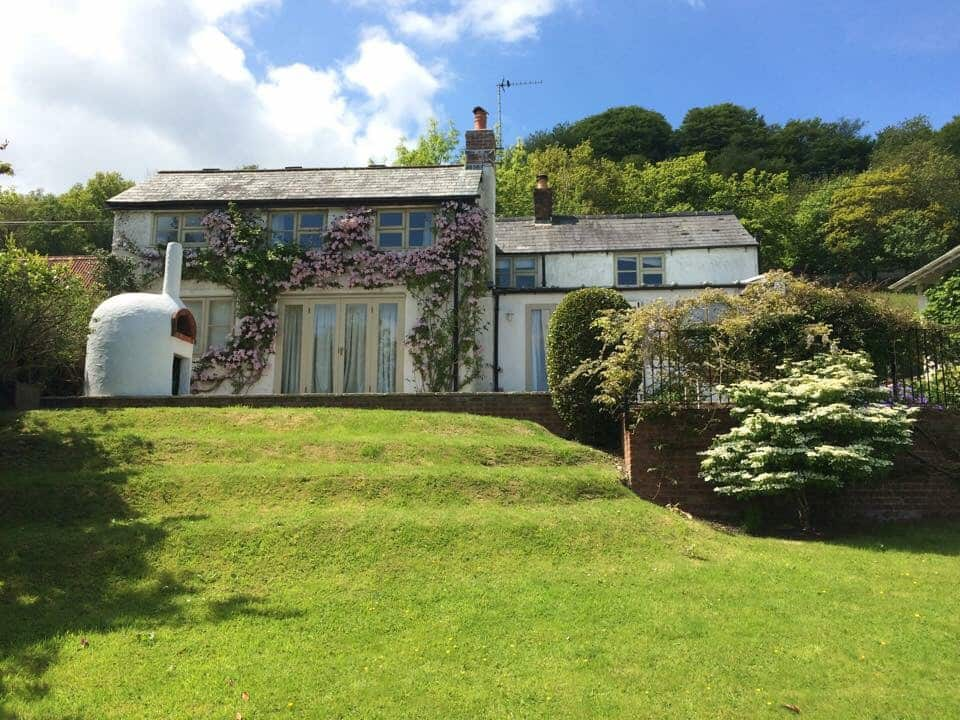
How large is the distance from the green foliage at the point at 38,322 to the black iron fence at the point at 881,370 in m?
12.4

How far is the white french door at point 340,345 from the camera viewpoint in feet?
62.9

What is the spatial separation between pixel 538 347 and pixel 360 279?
16.9 ft

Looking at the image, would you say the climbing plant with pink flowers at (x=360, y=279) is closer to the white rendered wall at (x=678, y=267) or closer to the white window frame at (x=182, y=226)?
the white window frame at (x=182, y=226)

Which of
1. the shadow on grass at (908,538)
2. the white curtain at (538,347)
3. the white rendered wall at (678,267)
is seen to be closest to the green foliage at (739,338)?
the shadow on grass at (908,538)

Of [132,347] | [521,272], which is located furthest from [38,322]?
[521,272]

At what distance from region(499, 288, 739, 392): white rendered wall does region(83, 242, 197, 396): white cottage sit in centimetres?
821

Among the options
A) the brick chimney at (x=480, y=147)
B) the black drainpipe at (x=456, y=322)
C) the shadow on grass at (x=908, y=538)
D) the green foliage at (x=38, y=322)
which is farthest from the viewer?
the brick chimney at (x=480, y=147)

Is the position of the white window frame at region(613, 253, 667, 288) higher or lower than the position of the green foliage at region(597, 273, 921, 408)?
higher

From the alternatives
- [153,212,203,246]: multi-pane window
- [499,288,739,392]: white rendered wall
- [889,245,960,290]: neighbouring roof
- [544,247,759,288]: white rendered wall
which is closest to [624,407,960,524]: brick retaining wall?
[499,288,739,392]: white rendered wall

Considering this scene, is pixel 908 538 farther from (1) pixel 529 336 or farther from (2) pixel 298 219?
(2) pixel 298 219

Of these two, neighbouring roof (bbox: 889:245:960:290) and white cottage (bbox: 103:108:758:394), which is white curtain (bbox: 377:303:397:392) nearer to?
white cottage (bbox: 103:108:758:394)

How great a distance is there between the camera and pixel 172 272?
17.3 meters

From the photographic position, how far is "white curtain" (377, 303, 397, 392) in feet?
62.8

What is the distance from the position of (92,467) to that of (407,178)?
12.6 metres
